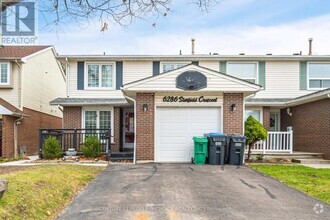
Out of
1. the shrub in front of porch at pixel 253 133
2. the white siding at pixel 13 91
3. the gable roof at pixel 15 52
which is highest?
the gable roof at pixel 15 52

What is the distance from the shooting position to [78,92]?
16.8 meters

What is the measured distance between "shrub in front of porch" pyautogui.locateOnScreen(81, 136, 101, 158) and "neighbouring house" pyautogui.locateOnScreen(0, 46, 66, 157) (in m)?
4.64

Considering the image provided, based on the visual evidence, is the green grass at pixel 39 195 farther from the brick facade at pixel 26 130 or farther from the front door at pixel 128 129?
the front door at pixel 128 129

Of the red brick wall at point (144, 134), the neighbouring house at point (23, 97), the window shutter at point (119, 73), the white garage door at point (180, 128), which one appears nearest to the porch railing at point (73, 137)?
the red brick wall at point (144, 134)

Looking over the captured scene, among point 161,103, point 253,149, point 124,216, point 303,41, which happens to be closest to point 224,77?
point 161,103

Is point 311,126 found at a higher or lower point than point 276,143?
higher

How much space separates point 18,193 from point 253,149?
1123cm

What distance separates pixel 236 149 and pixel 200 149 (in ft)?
4.41

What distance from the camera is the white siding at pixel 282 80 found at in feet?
55.8

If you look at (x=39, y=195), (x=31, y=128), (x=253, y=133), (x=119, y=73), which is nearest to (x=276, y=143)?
(x=253, y=133)

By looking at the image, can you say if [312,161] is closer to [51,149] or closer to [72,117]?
[51,149]

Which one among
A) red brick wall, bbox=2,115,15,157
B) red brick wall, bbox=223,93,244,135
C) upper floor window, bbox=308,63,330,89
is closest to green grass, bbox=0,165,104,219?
A: red brick wall, bbox=223,93,244,135

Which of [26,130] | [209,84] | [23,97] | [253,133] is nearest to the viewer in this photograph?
[209,84]

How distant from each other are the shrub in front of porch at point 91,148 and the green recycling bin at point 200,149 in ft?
14.3
